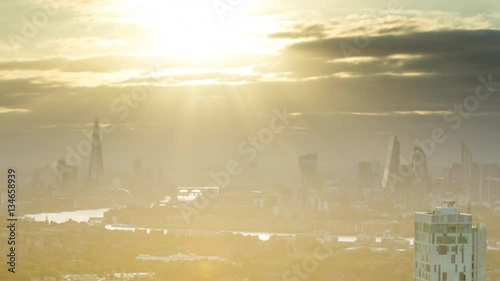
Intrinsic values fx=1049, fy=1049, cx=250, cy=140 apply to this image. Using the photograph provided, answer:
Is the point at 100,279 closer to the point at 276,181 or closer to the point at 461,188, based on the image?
the point at 461,188

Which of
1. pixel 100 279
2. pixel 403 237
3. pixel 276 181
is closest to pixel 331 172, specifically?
pixel 276 181

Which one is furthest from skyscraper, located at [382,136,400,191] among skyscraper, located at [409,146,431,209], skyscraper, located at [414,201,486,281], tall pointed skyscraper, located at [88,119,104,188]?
skyscraper, located at [414,201,486,281]

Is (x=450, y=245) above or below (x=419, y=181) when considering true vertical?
below

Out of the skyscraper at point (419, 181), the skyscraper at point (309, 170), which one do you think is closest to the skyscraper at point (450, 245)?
the skyscraper at point (419, 181)

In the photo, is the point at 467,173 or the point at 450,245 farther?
the point at 467,173

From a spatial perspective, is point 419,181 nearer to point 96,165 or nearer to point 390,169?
point 390,169

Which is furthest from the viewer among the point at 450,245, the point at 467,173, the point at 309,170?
the point at 309,170

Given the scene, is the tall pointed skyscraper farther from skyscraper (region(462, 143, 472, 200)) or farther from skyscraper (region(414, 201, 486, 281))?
skyscraper (region(414, 201, 486, 281))

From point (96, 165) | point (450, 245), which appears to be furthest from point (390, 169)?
point (450, 245)
